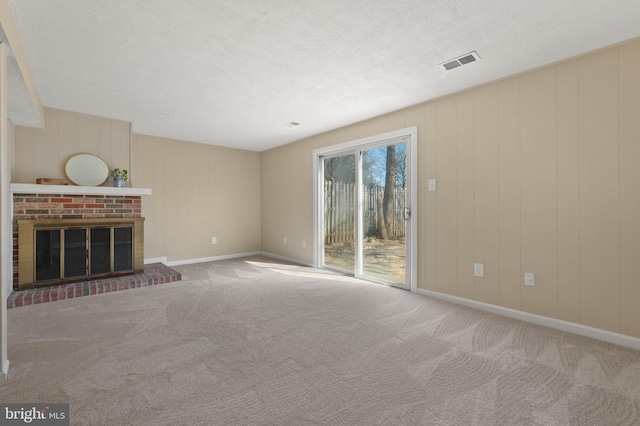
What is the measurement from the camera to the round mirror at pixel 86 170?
13.1 feet

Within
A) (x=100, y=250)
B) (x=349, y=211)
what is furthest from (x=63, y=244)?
(x=349, y=211)

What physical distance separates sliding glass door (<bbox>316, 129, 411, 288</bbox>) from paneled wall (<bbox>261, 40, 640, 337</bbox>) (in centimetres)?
30

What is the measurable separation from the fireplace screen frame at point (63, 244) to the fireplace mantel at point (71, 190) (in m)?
0.35

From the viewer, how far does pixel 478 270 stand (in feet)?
10.2

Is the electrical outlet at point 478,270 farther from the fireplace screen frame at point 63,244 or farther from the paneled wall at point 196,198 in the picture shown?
the paneled wall at point 196,198

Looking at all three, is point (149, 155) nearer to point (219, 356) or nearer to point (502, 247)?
point (219, 356)

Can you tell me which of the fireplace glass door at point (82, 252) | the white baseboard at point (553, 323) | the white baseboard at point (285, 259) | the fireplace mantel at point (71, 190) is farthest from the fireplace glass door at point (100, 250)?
the white baseboard at point (553, 323)

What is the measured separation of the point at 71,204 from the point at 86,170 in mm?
518

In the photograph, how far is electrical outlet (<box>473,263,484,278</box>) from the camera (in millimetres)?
3076

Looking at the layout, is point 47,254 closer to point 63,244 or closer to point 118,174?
point 63,244

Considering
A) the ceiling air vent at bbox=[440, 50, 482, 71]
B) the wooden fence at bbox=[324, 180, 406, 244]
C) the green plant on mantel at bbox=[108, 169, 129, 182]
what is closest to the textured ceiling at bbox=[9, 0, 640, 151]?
the ceiling air vent at bbox=[440, 50, 482, 71]

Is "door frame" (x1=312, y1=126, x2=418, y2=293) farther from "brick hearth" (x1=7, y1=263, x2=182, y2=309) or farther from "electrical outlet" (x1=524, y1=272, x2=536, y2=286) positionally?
Answer: "brick hearth" (x1=7, y1=263, x2=182, y2=309)

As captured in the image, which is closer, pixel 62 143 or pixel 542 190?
pixel 542 190

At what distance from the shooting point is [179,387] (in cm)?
175
